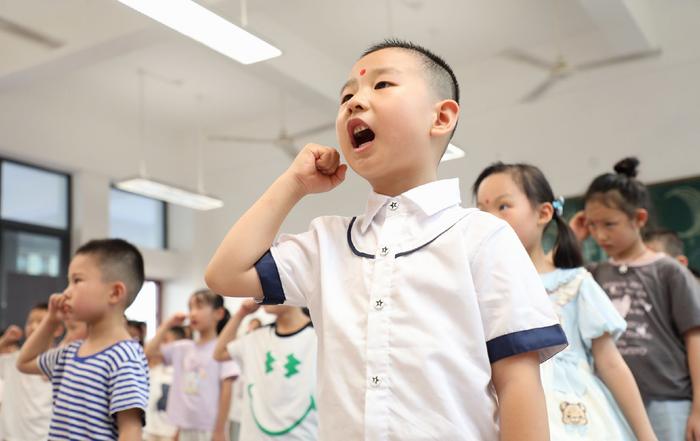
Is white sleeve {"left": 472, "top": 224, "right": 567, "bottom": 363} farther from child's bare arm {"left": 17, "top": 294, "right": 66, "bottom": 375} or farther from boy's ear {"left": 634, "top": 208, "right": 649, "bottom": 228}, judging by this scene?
child's bare arm {"left": 17, "top": 294, "right": 66, "bottom": 375}

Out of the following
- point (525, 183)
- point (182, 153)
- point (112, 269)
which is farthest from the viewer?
point (182, 153)

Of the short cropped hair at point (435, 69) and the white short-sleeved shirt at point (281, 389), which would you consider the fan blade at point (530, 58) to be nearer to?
the white short-sleeved shirt at point (281, 389)

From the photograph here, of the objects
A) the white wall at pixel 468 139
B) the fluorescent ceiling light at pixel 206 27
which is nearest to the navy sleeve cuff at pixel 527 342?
the fluorescent ceiling light at pixel 206 27

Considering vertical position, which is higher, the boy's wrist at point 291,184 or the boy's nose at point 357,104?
the boy's nose at point 357,104

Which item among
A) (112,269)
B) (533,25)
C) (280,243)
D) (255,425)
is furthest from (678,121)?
(280,243)

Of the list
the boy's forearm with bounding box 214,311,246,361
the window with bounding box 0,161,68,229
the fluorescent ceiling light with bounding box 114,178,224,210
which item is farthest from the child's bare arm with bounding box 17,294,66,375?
the window with bounding box 0,161,68,229

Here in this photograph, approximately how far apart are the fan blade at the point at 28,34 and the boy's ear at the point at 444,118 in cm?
523

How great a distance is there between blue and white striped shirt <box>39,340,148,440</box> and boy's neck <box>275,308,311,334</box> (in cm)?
122

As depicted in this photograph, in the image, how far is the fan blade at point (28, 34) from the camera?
5.41m

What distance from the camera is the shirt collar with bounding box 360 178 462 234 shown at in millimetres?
1018

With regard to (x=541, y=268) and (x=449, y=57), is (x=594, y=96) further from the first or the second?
(x=541, y=268)

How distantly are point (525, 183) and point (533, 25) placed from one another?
18.2 ft

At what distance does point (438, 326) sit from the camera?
36.1 inches

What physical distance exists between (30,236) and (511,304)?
26.2 feet
